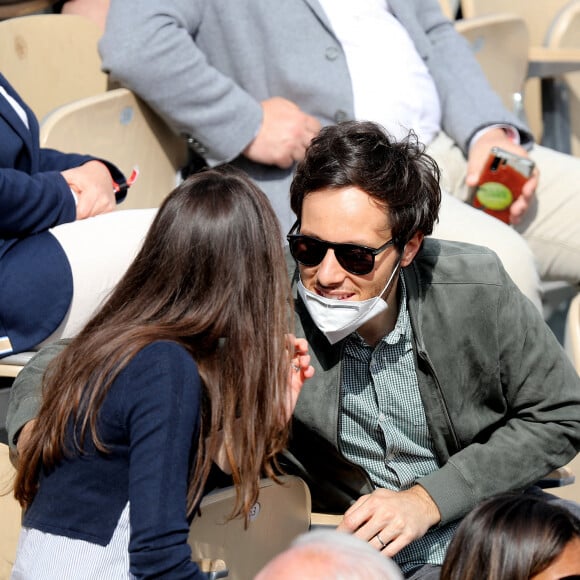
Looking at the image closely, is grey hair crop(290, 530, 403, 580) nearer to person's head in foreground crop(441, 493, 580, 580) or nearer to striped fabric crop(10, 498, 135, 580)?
person's head in foreground crop(441, 493, 580, 580)

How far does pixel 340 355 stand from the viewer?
2.15 meters

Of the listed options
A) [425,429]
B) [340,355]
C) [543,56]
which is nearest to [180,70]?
[340,355]

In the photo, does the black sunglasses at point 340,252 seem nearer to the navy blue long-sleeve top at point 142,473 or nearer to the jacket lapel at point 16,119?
the navy blue long-sleeve top at point 142,473

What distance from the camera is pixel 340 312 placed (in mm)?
2055

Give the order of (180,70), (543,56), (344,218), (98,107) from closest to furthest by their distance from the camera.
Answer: (344,218), (98,107), (180,70), (543,56)

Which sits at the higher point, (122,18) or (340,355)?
(122,18)

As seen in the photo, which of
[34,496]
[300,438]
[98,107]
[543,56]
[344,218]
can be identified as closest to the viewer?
[34,496]

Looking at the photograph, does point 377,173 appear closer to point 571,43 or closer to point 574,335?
point 574,335

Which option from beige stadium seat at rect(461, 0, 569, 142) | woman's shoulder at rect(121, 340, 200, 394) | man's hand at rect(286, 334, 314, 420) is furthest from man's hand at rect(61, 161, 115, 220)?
beige stadium seat at rect(461, 0, 569, 142)

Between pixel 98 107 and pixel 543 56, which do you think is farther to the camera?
pixel 543 56

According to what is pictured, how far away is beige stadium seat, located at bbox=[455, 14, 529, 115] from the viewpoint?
12.8 ft

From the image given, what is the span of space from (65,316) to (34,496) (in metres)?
0.59

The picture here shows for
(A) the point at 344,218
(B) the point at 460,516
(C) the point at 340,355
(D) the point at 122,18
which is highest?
(D) the point at 122,18

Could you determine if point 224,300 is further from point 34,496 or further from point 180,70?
point 180,70
